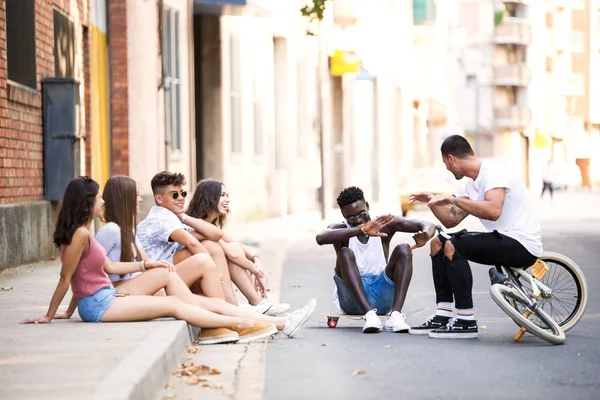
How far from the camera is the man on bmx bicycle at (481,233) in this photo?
31.8ft

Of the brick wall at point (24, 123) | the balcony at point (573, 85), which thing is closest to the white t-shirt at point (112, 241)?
the brick wall at point (24, 123)

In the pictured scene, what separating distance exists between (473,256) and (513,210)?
1.40ft

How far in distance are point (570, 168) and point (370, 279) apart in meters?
95.5

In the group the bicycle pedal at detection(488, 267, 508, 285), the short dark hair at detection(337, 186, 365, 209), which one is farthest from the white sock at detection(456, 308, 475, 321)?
the short dark hair at detection(337, 186, 365, 209)

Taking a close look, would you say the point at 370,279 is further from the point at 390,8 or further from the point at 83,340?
the point at 390,8

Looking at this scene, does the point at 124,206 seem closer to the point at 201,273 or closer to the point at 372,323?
the point at 201,273

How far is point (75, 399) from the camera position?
6.27 meters

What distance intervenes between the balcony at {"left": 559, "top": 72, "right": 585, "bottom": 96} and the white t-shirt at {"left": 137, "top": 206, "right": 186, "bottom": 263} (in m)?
93.6

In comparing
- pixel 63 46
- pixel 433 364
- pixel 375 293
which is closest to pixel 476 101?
pixel 63 46

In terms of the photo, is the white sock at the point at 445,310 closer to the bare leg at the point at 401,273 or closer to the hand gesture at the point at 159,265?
the bare leg at the point at 401,273

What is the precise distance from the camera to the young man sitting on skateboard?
1016cm

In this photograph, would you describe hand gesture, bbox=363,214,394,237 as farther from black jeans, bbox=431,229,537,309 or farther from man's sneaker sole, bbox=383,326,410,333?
man's sneaker sole, bbox=383,326,410,333

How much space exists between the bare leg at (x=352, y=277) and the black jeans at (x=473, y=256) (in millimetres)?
754

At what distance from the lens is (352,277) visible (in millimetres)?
10320
